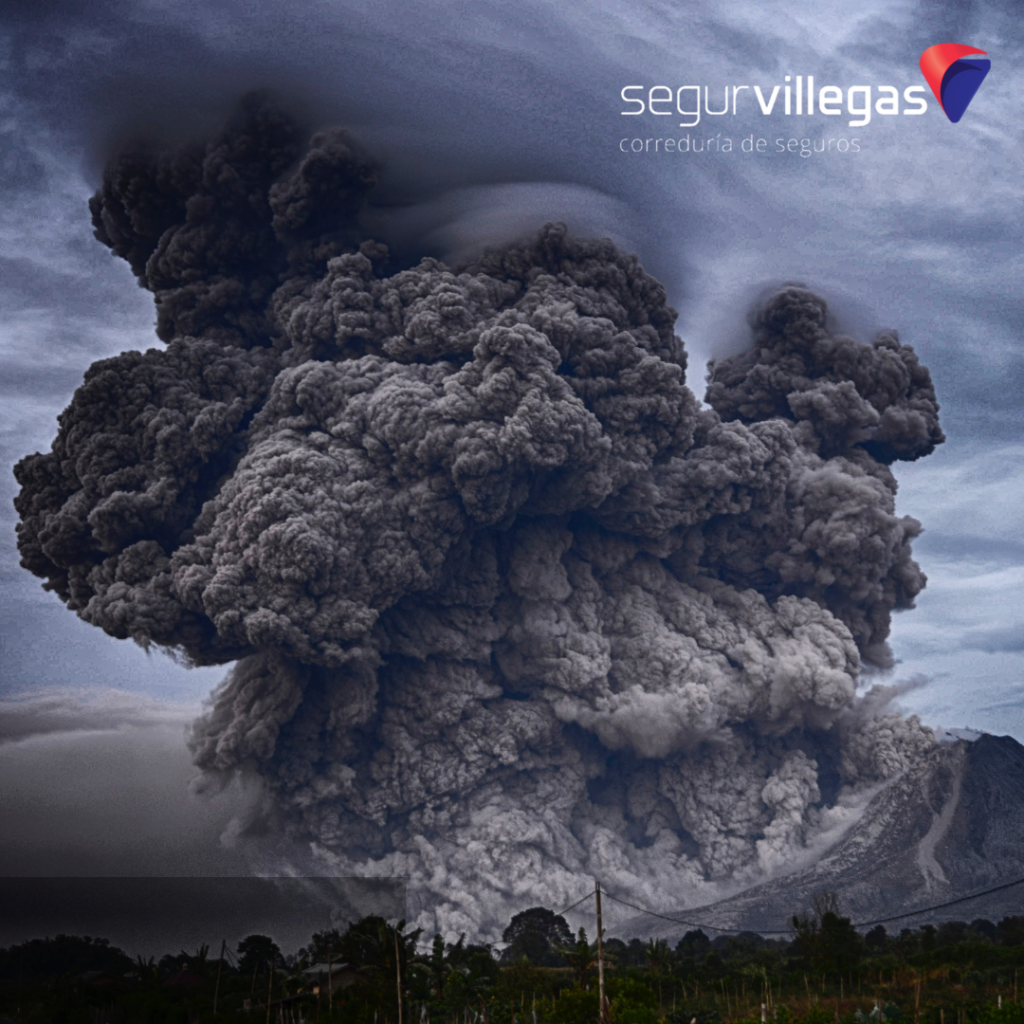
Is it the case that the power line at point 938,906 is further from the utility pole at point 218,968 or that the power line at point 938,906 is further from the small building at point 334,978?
the utility pole at point 218,968

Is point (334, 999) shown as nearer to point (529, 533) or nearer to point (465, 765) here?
point (465, 765)

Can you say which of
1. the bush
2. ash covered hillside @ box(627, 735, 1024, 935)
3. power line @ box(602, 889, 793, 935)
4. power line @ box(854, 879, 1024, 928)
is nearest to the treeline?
the bush

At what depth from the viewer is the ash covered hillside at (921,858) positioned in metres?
51.8

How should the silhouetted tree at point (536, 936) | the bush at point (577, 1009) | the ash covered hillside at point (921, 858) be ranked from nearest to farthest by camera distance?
the bush at point (577, 1009)
the silhouetted tree at point (536, 936)
the ash covered hillside at point (921, 858)

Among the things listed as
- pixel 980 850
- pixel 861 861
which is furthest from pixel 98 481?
pixel 980 850

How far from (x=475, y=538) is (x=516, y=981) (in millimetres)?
17577

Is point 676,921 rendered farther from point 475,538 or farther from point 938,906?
point 475,538

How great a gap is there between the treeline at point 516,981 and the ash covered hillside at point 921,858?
14.0 ft

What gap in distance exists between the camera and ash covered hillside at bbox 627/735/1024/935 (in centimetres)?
5175

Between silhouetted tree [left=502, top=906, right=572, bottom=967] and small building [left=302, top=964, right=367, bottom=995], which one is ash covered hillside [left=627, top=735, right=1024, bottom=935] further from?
small building [left=302, top=964, right=367, bottom=995]

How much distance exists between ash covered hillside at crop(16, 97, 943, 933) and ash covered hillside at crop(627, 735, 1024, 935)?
1626mm

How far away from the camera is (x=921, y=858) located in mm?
57250

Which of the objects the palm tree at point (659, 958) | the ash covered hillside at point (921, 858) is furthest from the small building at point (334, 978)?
the ash covered hillside at point (921, 858)

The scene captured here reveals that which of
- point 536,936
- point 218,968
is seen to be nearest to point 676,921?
point 536,936
